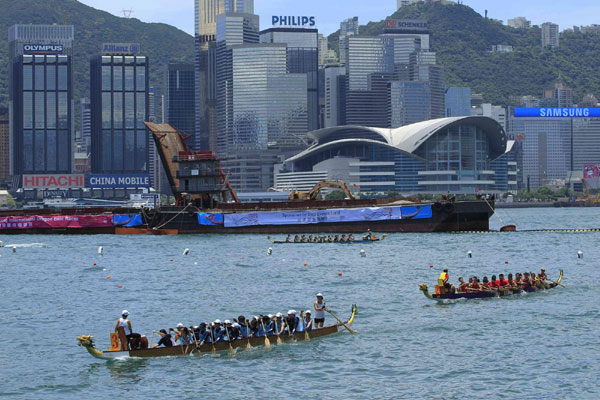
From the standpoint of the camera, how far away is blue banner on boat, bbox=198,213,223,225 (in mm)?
116125

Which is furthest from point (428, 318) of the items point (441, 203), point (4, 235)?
point (4, 235)

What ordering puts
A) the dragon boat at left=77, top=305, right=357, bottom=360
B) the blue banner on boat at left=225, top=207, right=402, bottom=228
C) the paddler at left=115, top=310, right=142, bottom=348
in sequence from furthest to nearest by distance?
1. the blue banner on boat at left=225, top=207, right=402, bottom=228
2. the paddler at left=115, top=310, right=142, bottom=348
3. the dragon boat at left=77, top=305, right=357, bottom=360

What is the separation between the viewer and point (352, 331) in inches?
1847

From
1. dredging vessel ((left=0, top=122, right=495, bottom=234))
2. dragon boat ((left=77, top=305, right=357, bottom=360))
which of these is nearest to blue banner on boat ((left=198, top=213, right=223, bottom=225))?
dredging vessel ((left=0, top=122, right=495, bottom=234))

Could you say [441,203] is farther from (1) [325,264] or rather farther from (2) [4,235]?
(2) [4,235]

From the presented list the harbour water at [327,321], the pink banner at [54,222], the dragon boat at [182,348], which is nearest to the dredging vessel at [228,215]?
the pink banner at [54,222]

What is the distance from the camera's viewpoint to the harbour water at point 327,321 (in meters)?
37.9

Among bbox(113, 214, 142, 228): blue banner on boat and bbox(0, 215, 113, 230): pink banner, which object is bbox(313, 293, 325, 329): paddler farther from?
bbox(0, 215, 113, 230): pink banner

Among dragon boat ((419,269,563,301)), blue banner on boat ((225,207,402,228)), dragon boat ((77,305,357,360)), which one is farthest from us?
blue banner on boat ((225,207,402,228))

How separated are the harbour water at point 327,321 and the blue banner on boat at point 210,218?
26123mm

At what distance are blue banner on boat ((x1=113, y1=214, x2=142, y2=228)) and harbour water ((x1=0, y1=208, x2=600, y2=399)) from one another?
33131 millimetres

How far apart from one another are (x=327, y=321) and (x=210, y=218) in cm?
6752

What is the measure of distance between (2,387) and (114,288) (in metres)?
27.8

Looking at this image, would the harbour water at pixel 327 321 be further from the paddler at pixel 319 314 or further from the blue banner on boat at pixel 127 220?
the blue banner on boat at pixel 127 220
